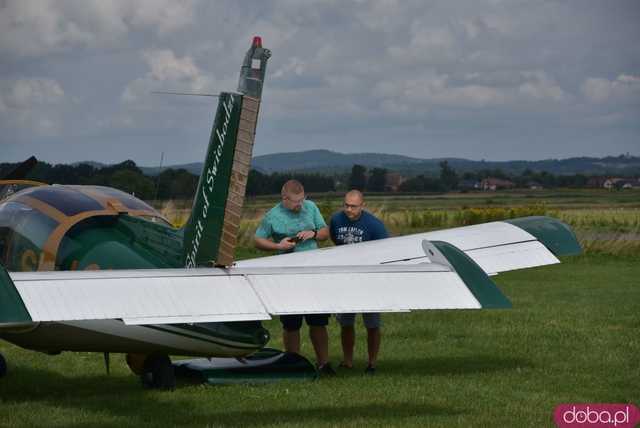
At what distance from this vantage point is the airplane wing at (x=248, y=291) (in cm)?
497

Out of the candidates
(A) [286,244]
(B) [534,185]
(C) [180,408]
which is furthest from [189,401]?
(B) [534,185]

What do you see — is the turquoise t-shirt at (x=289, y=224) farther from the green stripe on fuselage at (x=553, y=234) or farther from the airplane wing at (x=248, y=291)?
the airplane wing at (x=248, y=291)

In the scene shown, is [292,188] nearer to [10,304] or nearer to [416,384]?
[416,384]

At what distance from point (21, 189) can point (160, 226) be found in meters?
1.54

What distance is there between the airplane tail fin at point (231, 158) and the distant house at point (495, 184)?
96.6m

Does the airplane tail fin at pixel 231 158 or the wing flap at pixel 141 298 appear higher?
the airplane tail fin at pixel 231 158

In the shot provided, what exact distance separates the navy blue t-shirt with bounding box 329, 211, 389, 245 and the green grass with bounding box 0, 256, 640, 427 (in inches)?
46.5

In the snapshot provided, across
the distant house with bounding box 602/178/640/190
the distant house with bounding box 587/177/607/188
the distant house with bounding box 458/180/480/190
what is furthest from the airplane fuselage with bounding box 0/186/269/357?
the distant house with bounding box 587/177/607/188

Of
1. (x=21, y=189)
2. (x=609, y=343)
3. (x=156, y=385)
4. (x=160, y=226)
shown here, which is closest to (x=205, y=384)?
(x=156, y=385)

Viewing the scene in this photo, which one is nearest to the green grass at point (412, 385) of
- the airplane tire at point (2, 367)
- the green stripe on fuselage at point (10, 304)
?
the airplane tire at point (2, 367)

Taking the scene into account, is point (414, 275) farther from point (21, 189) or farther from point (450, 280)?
point (21, 189)

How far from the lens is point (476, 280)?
557cm

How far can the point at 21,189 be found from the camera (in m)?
8.50

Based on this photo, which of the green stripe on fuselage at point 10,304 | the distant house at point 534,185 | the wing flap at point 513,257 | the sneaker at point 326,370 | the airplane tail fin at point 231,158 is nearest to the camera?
the green stripe on fuselage at point 10,304
